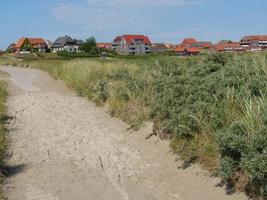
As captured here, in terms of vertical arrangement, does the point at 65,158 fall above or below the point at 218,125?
below

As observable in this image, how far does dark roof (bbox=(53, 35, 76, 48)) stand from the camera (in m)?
147

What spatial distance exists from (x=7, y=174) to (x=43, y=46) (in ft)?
475

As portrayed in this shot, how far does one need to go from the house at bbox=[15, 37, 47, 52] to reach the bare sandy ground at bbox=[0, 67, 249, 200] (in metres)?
124

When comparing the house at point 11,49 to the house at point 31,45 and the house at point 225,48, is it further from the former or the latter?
the house at point 225,48

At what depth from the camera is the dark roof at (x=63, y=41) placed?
147 meters

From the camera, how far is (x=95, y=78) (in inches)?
816

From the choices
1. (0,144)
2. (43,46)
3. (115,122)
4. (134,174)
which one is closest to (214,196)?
(134,174)

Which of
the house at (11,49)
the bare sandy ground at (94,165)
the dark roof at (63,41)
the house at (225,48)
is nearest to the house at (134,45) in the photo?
the dark roof at (63,41)

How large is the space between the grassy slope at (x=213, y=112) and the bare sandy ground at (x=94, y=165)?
1.11 ft

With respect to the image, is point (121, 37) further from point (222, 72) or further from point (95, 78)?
point (222, 72)

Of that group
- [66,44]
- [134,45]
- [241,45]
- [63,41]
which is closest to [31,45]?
[66,44]

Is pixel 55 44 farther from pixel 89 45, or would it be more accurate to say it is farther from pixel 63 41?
pixel 89 45

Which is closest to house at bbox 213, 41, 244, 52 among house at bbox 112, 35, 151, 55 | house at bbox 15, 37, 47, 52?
house at bbox 112, 35, 151, 55

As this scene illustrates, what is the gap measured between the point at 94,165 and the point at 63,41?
14401cm
